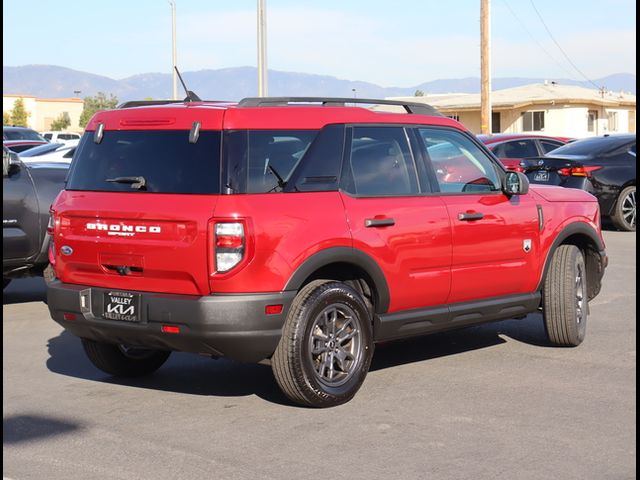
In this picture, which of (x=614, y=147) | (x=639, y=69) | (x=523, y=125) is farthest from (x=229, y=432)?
(x=523, y=125)

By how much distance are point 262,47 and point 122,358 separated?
15.9m

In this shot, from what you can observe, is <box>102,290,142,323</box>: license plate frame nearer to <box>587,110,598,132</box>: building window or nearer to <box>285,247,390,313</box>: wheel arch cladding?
<box>285,247,390,313</box>: wheel arch cladding

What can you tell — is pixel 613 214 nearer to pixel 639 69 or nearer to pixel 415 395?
pixel 639 69

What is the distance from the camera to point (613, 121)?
58.8 m

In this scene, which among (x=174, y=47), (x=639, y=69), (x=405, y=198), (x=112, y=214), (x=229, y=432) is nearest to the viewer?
(x=229, y=432)

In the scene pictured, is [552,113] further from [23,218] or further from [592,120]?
[23,218]

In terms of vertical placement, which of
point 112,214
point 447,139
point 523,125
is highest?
point 523,125

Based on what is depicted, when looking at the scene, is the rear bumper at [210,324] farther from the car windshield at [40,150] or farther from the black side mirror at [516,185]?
the car windshield at [40,150]

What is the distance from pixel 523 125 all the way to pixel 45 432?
51620 mm

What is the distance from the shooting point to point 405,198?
734cm

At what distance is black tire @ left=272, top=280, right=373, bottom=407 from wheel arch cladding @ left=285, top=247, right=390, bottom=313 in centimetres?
12

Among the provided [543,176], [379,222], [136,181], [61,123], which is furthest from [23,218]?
[61,123]

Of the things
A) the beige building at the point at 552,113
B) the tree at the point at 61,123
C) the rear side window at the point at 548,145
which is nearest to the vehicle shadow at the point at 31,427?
the rear side window at the point at 548,145

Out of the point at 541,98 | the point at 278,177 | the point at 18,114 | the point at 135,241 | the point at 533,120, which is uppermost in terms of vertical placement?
the point at 18,114
